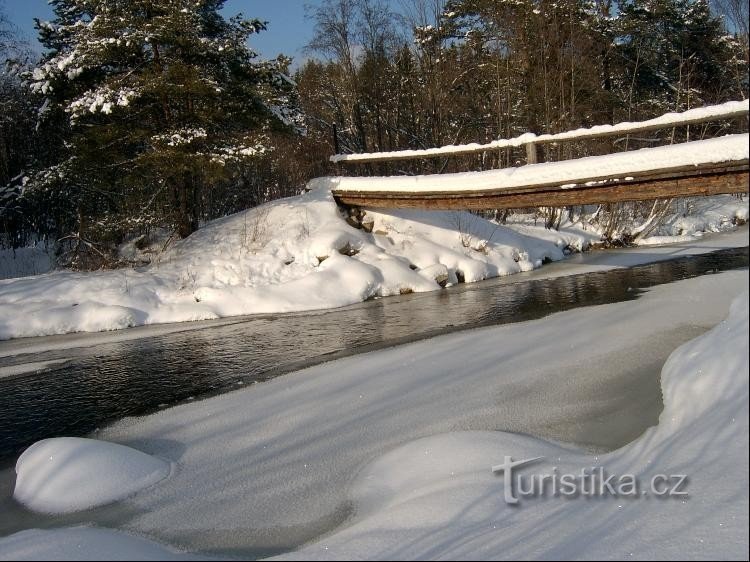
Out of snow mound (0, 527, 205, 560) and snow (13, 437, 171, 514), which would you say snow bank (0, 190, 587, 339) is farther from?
snow mound (0, 527, 205, 560)

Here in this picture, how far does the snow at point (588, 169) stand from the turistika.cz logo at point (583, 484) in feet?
10.1

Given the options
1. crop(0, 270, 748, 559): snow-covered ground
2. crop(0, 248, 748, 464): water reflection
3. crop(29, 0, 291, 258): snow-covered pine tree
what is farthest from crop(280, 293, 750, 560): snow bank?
crop(29, 0, 291, 258): snow-covered pine tree

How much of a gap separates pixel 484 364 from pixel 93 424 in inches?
155

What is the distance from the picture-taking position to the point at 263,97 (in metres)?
14.6

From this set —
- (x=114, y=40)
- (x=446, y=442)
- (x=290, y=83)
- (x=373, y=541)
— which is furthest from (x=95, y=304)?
(x=373, y=541)

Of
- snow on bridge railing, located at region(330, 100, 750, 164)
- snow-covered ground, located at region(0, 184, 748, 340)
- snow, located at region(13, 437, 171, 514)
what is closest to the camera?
snow, located at region(13, 437, 171, 514)

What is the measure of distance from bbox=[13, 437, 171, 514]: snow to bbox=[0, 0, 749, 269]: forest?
4299mm

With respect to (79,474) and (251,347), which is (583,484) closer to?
(79,474)

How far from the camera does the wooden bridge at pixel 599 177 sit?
6.76 meters

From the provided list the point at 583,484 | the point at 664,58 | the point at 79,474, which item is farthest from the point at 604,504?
the point at 664,58

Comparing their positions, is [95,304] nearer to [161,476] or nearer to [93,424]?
[93,424]

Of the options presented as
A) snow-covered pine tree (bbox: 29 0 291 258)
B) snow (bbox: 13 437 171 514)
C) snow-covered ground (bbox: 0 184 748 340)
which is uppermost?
snow-covered pine tree (bbox: 29 0 291 258)

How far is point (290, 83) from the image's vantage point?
1576 centimetres

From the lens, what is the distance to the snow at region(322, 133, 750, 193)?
6.81 m
